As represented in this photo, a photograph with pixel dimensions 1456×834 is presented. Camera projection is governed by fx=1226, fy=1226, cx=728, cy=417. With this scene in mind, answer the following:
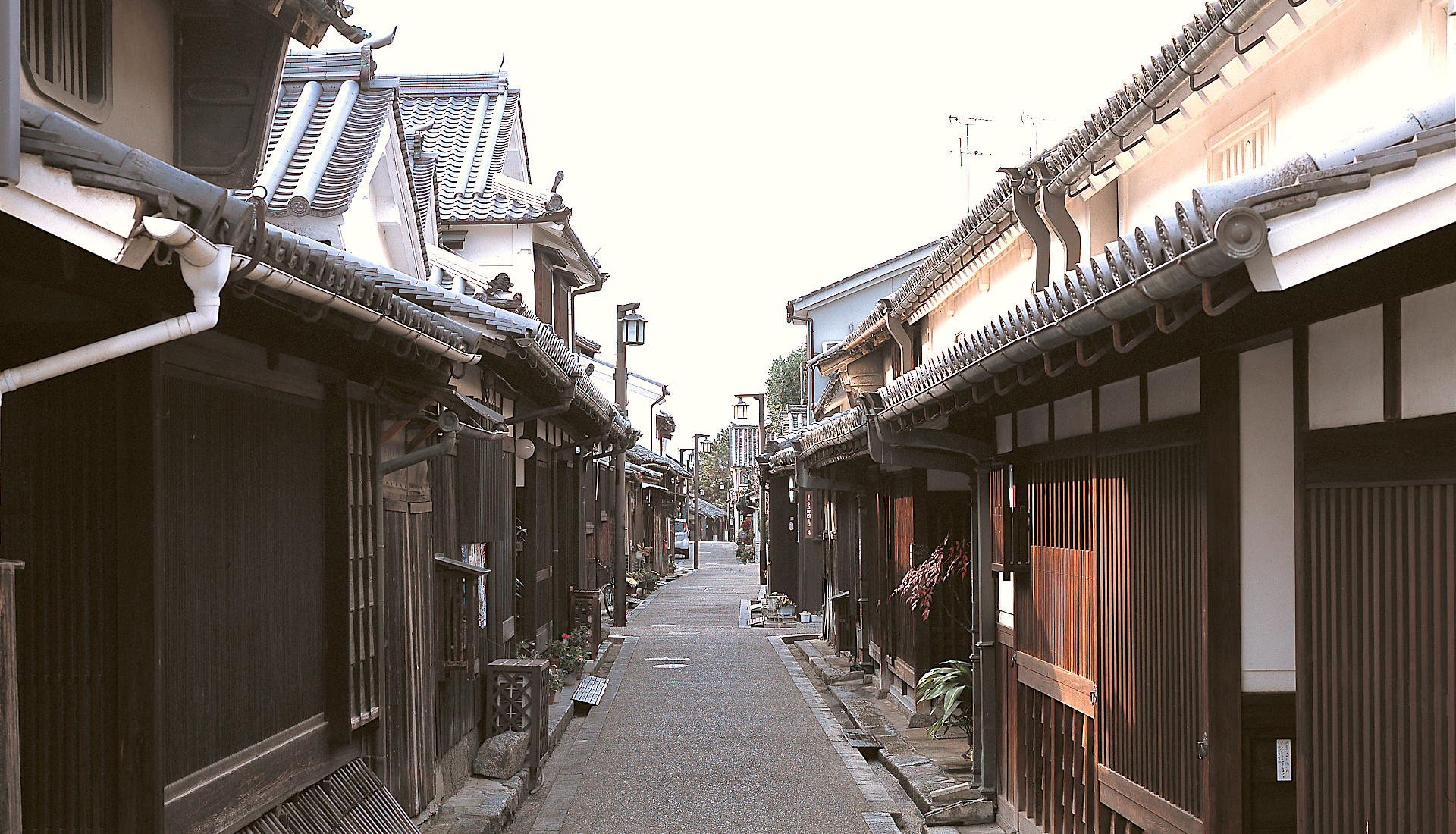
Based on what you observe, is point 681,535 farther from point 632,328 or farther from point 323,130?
point 323,130

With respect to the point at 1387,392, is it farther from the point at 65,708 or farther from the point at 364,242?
the point at 364,242

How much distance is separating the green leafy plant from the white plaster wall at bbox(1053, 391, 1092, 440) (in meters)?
4.51

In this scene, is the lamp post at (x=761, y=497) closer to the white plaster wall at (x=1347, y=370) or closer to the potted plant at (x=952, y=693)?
the potted plant at (x=952, y=693)

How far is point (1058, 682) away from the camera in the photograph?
10.4m

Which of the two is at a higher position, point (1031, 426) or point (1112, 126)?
point (1112, 126)

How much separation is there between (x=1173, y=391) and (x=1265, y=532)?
133cm

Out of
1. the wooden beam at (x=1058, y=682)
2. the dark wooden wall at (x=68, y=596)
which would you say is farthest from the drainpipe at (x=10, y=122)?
the wooden beam at (x=1058, y=682)

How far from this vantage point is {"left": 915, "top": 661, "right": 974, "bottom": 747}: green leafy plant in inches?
566

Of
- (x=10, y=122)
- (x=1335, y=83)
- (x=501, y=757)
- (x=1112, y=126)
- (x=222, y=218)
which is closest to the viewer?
(x=10, y=122)

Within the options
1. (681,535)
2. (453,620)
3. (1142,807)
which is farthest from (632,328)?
(681,535)

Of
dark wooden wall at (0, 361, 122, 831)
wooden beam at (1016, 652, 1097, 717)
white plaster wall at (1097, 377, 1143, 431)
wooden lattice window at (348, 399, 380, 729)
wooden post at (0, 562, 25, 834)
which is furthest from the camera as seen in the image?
wooden beam at (1016, 652, 1097, 717)

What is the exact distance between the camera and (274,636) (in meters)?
8.18

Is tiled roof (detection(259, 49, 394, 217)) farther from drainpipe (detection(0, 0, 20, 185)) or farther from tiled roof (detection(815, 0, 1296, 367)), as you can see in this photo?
drainpipe (detection(0, 0, 20, 185))

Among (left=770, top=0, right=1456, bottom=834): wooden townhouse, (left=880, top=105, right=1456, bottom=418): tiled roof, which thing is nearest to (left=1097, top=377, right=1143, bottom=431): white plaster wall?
(left=770, top=0, right=1456, bottom=834): wooden townhouse
